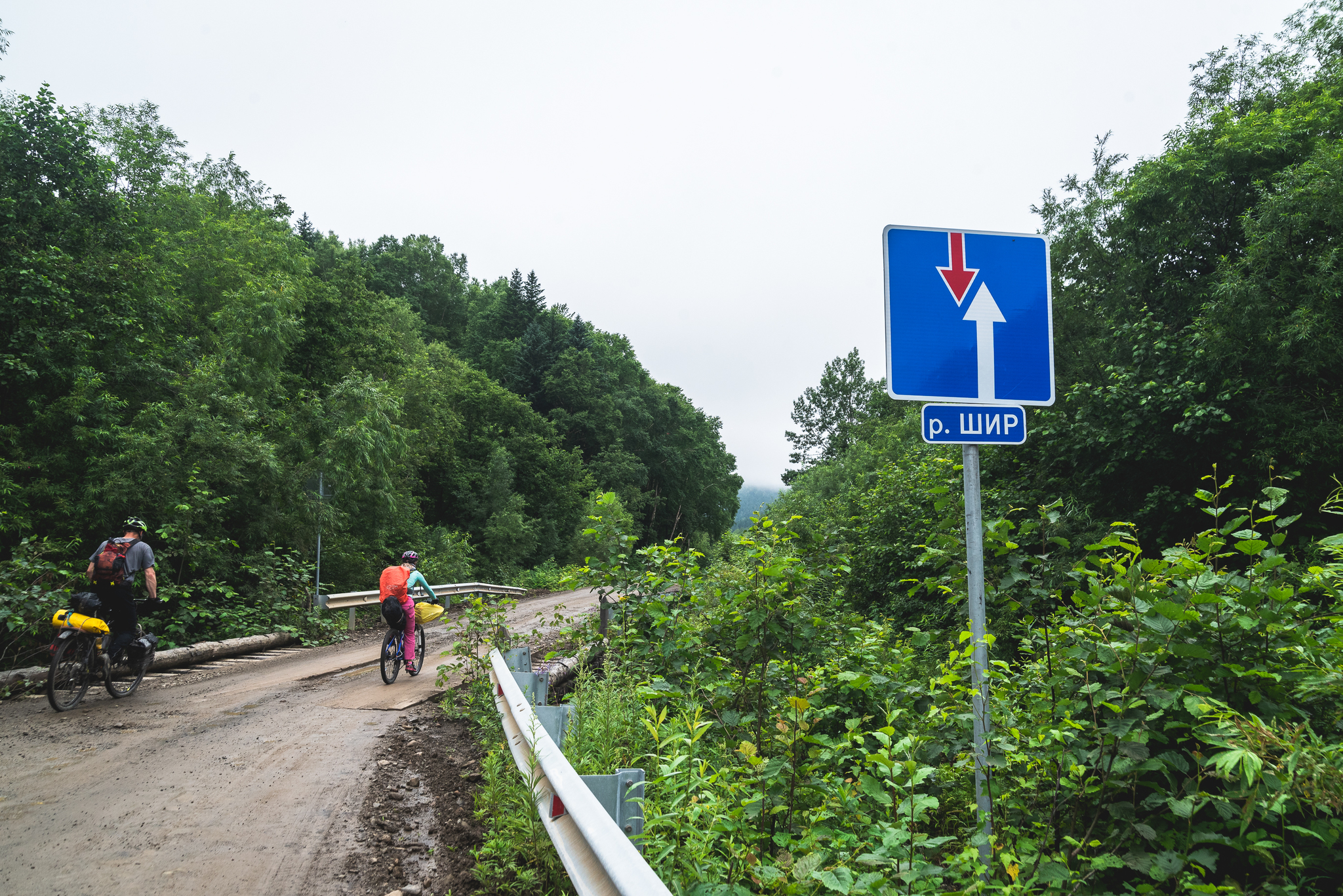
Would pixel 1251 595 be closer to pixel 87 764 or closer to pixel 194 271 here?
pixel 87 764

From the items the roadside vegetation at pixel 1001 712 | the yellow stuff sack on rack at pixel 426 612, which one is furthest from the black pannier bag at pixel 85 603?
the roadside vegetation at pixel 1001 712

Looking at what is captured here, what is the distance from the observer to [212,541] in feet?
43.1

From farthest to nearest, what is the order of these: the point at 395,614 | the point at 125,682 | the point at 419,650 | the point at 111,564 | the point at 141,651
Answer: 1. the point at 419,650
2. the point at 395,614
3. the point at 125,682
4. the point at 141,651
5. the point at 111,564

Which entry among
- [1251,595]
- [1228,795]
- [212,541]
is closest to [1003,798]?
[1228,795]

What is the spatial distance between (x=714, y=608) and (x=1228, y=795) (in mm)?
3523

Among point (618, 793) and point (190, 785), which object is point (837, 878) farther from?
point (190, 785)

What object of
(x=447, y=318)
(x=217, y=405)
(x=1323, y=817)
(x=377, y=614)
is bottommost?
(x=377, y=614)

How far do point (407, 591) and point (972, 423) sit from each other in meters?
8.50

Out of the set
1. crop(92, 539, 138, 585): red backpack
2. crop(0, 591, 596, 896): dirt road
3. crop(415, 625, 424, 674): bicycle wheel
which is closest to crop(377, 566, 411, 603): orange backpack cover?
crop(415, 625, 424, 674): bicycle wheel

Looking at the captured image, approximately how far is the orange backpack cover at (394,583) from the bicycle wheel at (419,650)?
1.94ft

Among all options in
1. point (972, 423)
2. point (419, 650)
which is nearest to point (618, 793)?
point (972, 423)

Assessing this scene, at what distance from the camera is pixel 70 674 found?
7348 millimetres

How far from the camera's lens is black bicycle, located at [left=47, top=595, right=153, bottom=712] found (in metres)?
7.20

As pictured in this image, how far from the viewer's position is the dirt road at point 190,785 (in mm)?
3545
